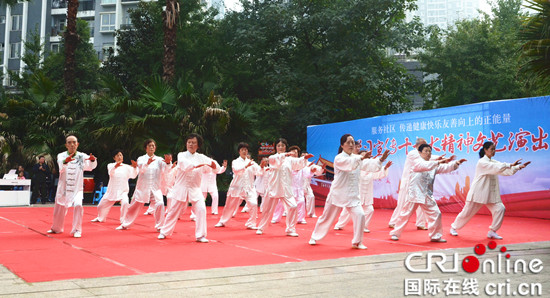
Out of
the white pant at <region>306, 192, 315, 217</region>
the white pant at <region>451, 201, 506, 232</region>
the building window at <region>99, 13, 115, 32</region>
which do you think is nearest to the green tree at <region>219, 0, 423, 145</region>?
the white pant at <region>306, 192, 315, 217</region>

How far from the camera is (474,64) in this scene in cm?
2500

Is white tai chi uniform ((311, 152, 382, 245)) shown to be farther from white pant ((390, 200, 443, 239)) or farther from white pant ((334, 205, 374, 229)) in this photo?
white pant ((334, 205, 374, 229))

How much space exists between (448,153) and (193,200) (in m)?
8.16

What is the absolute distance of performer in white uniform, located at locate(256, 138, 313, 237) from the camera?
9469mm

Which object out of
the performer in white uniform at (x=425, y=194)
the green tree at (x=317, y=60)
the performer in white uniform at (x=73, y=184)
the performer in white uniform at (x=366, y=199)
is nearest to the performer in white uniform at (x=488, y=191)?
the performer in white uniform at (x=425, y=194)

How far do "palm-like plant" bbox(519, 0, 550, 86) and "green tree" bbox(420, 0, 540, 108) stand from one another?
15.7 metres

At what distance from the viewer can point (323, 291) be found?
4.83 metres

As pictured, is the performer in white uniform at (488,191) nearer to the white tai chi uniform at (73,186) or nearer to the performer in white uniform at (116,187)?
the white tai chi uniform at (73,186)

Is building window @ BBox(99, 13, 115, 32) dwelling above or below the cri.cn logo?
above

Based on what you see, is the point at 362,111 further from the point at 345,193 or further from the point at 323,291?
the point at 323,291

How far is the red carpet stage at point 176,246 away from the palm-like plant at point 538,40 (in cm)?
263

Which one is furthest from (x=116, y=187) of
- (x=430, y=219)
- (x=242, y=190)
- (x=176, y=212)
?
(x=430, y=219)

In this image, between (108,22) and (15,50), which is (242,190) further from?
(15,50)

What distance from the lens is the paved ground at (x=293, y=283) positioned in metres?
4.65
